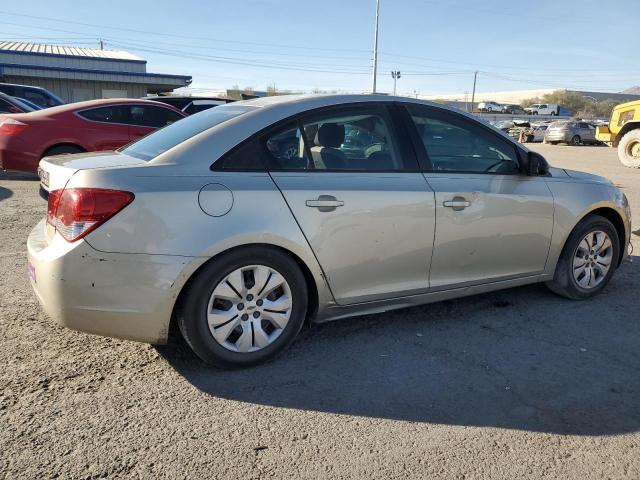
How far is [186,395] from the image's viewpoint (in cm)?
307

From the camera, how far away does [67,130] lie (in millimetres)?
9125

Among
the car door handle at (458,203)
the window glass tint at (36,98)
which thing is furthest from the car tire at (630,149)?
the window glass tint at (36,98)

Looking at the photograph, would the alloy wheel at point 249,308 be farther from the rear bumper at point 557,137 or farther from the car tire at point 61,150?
the rear bumper at point 557,137

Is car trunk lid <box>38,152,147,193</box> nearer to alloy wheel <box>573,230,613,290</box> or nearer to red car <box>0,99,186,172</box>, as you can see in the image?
alloy wheel <box>573,230,613,290</box>

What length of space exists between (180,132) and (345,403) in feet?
6.48

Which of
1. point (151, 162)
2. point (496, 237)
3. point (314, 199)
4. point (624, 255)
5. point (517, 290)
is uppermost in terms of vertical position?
point (151, 162)

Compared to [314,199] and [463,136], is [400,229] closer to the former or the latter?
[314,199]

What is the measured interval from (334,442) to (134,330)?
48.8 inches

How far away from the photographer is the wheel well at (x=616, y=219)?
188 inches

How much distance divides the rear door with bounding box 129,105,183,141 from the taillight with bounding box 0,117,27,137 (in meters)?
1.66

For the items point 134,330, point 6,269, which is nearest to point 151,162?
point 134,330

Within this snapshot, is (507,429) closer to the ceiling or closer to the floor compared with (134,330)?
closer to the floor

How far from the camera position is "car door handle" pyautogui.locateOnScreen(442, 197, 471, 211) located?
3816 mm

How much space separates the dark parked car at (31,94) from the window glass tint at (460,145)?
16.4m
